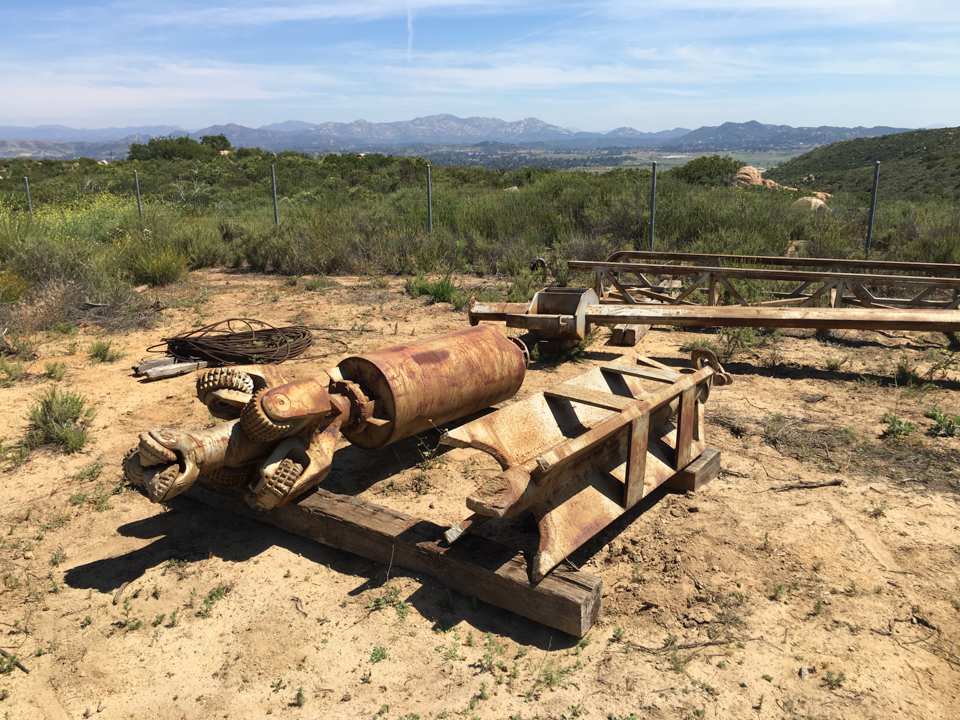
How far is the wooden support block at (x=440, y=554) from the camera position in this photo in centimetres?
308

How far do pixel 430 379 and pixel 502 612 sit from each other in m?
1.52

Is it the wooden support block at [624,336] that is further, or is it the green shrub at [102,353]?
the wooden support block at [624,336]

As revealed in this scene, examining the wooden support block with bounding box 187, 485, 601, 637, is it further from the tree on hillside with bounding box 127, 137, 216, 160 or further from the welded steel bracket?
the tree on hillside with bounding box 127, 137, 216, 160

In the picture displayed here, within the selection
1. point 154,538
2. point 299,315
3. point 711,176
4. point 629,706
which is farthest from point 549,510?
point 711,176

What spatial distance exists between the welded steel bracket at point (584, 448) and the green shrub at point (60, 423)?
3338mm

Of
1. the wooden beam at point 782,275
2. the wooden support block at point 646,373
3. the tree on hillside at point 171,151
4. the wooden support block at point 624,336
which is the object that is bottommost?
the wooden support block at point 624,336

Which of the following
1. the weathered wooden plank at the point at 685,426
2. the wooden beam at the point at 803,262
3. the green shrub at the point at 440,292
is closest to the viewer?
the weathered wooden plank at the point at 685,426

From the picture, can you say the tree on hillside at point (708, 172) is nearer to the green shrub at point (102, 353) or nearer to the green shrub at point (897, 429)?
the green shrub at point (897, 429)

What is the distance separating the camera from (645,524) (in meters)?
3.97

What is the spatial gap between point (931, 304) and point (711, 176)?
1994 centimetres

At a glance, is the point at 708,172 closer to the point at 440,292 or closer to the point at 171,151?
the point at 440,292

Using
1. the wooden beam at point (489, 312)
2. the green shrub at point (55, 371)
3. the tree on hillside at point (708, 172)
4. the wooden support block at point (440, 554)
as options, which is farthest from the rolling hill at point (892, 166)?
the green shrub at point (55, 371)

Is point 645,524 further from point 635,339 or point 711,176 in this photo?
point 711,176

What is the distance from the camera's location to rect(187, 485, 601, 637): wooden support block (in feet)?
10.1
